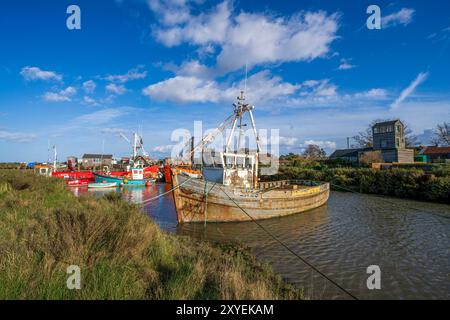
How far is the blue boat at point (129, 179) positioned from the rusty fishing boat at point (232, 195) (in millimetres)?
25406

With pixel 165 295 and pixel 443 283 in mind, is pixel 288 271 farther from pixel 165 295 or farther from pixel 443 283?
pixel 165 295

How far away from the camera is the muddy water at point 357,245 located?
7449 millimetres

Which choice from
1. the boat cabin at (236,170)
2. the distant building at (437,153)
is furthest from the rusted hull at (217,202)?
the distant building at (437,153)

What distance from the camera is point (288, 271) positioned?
8312 mm

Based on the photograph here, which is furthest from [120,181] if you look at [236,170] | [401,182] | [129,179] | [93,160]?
[93,160]

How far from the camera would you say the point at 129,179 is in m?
39.9

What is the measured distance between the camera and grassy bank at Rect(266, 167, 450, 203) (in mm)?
22777

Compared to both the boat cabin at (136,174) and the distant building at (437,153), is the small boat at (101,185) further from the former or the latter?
the distant building at (437,153)

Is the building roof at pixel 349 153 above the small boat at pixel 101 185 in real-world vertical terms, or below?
above

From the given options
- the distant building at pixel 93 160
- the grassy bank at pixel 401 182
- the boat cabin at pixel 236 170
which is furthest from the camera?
the distant building at pixel 93 160

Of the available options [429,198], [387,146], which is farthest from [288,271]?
[387,146]

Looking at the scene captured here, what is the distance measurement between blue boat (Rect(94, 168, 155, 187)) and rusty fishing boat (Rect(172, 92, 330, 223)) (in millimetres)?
25406

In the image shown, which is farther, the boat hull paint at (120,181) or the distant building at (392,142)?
the distant building at (392,142)

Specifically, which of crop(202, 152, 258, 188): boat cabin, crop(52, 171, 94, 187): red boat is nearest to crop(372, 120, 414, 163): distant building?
crop(202, 152, 258, 188): boat cabin
